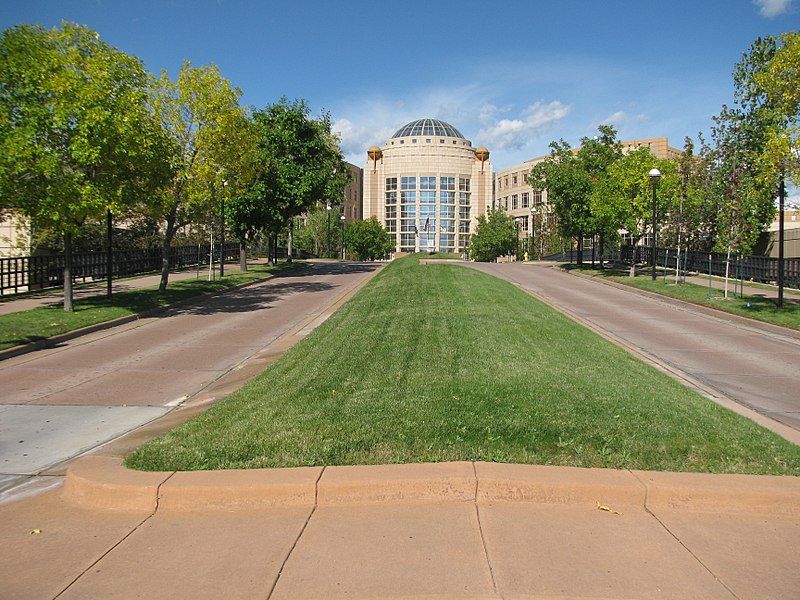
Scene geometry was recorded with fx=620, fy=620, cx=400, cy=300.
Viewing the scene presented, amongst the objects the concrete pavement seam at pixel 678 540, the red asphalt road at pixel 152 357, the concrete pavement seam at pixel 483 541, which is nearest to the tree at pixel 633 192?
the red asphalt road at pixel 152 357

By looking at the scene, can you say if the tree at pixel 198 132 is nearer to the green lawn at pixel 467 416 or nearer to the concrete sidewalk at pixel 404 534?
the green lawn at pixel 467 416

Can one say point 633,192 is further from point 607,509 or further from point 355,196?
point 355,196

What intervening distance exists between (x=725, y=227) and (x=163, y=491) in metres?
26.1

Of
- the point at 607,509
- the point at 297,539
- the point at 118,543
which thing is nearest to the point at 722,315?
the point at 607,509

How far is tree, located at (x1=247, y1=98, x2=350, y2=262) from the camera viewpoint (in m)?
30.9

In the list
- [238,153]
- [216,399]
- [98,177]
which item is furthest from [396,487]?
[238,153]

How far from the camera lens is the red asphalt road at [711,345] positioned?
951 centimetres

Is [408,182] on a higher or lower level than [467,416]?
higher

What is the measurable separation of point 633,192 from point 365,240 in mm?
49418

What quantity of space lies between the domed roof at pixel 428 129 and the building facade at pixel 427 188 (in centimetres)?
21

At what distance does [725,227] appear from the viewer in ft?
83.6

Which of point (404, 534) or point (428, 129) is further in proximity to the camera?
point (428, 129)

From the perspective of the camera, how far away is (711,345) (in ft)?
46.1

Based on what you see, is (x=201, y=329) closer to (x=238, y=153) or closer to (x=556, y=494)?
(x=238, y=153)
